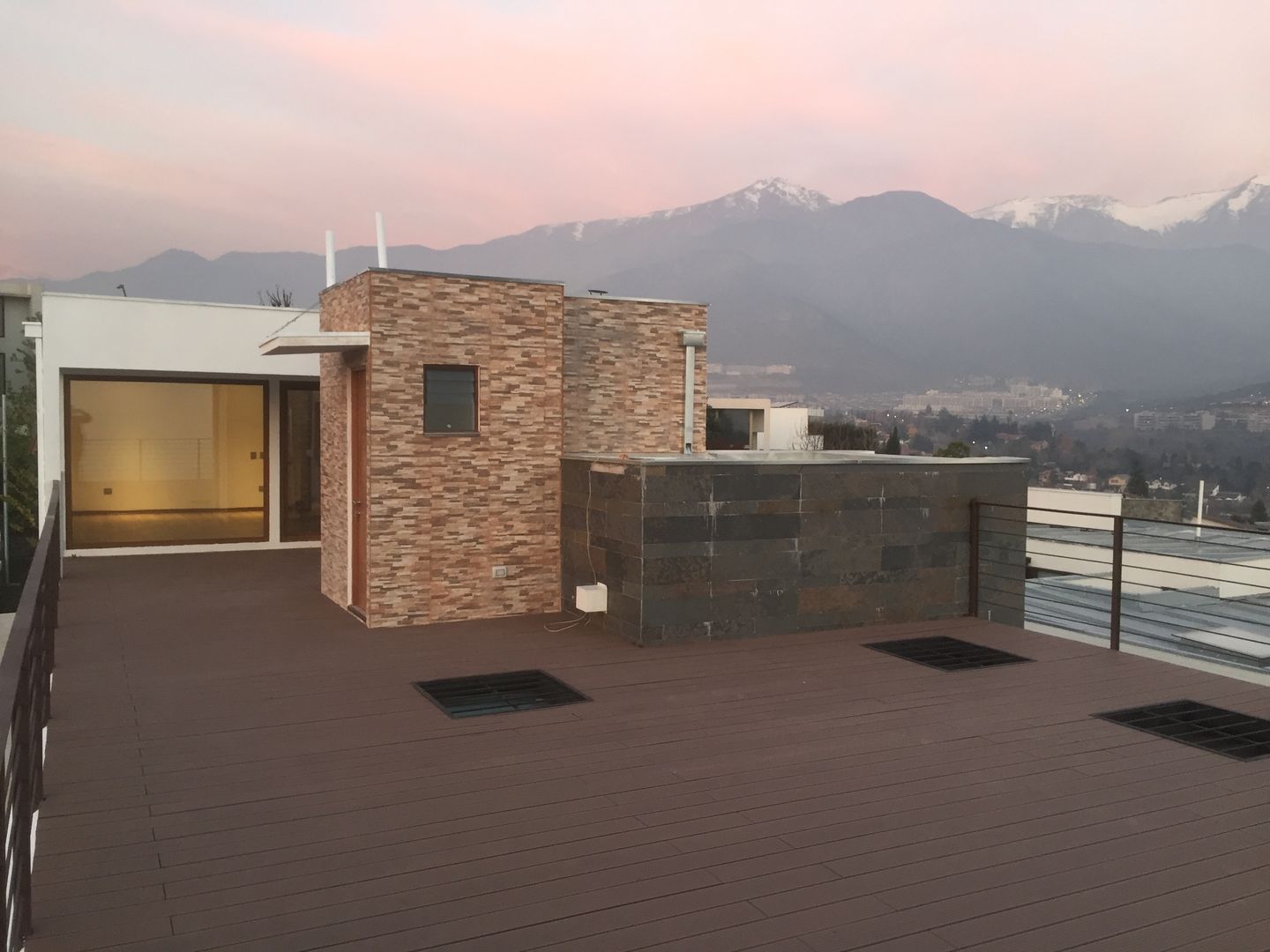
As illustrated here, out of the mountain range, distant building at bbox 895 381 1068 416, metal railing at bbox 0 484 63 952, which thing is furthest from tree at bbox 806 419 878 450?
metal railing at bbox 0 484 63 952

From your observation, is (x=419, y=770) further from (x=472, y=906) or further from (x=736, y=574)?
(x=736, y=574)

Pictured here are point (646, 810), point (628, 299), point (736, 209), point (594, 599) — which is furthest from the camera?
point (736, 209)

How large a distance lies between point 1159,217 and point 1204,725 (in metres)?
117

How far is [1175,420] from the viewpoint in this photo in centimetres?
5653

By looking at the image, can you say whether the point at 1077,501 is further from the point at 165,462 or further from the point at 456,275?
the point at 456,275

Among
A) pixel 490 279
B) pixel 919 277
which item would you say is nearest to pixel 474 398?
pixel 490 279

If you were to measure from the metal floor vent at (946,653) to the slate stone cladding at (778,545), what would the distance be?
62 cm

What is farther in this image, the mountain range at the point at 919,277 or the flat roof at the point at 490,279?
→ the mountain range at the point at 919,277

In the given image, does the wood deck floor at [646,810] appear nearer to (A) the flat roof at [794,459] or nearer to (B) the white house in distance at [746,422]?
(A) the flat roof at [794,459]

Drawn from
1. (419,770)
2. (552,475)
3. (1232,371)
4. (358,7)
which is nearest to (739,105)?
(1232,371)

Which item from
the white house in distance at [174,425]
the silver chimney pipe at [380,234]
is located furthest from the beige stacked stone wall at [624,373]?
the white house in distance at [174,425]

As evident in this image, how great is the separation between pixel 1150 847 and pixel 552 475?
224 inches

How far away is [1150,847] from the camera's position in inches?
148

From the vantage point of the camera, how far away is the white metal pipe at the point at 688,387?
993 centimetres
